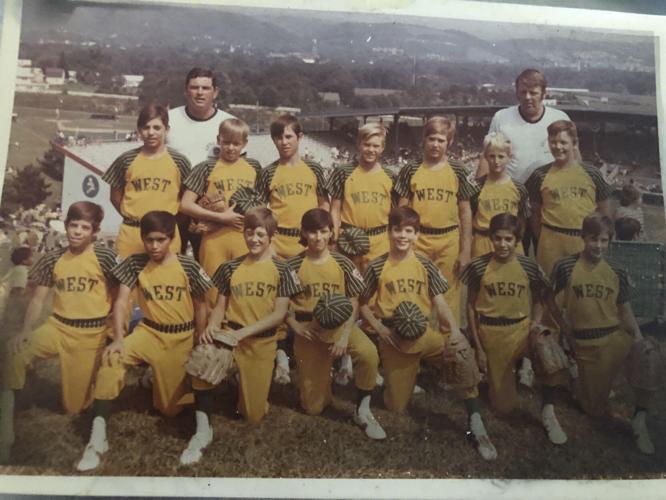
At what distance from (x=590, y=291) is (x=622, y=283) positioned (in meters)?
0.13

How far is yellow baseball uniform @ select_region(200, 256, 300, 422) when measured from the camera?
191 centimetres

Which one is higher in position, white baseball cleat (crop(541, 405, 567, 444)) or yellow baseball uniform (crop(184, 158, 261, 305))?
yellow baseball uniform (crop(184, 158, 261, 305))

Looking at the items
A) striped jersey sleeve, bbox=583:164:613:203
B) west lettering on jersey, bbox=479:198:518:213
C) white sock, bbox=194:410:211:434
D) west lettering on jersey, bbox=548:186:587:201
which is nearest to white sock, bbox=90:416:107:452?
white sock, bbox=194:410:211:434

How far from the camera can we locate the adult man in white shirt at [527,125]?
215cm

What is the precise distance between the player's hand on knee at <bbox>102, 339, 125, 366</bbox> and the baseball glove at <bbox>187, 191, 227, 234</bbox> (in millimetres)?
430

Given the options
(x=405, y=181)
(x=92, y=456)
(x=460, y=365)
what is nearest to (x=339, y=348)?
(x=460, y=365)

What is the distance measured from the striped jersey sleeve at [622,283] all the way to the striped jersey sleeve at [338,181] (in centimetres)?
98

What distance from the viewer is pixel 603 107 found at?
7.46 feet

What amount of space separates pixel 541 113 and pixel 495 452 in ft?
4.01

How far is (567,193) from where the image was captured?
215 centimetres

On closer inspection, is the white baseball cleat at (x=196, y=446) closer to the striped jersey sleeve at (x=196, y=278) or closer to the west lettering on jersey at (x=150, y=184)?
the striped jersey sleeve at (x=196, y=278)

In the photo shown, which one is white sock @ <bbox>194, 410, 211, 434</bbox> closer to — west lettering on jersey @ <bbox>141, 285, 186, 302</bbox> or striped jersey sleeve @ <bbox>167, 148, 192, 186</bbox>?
west lettering on jersey @ <bbox>141, 285, 186, 302</bbox>

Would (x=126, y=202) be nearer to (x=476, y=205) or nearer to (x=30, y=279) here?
(x=30, y=279)

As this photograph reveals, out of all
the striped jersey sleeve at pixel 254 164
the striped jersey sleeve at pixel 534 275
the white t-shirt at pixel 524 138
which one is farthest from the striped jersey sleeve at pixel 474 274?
the striped jersey sleeve at pixel 254 164
